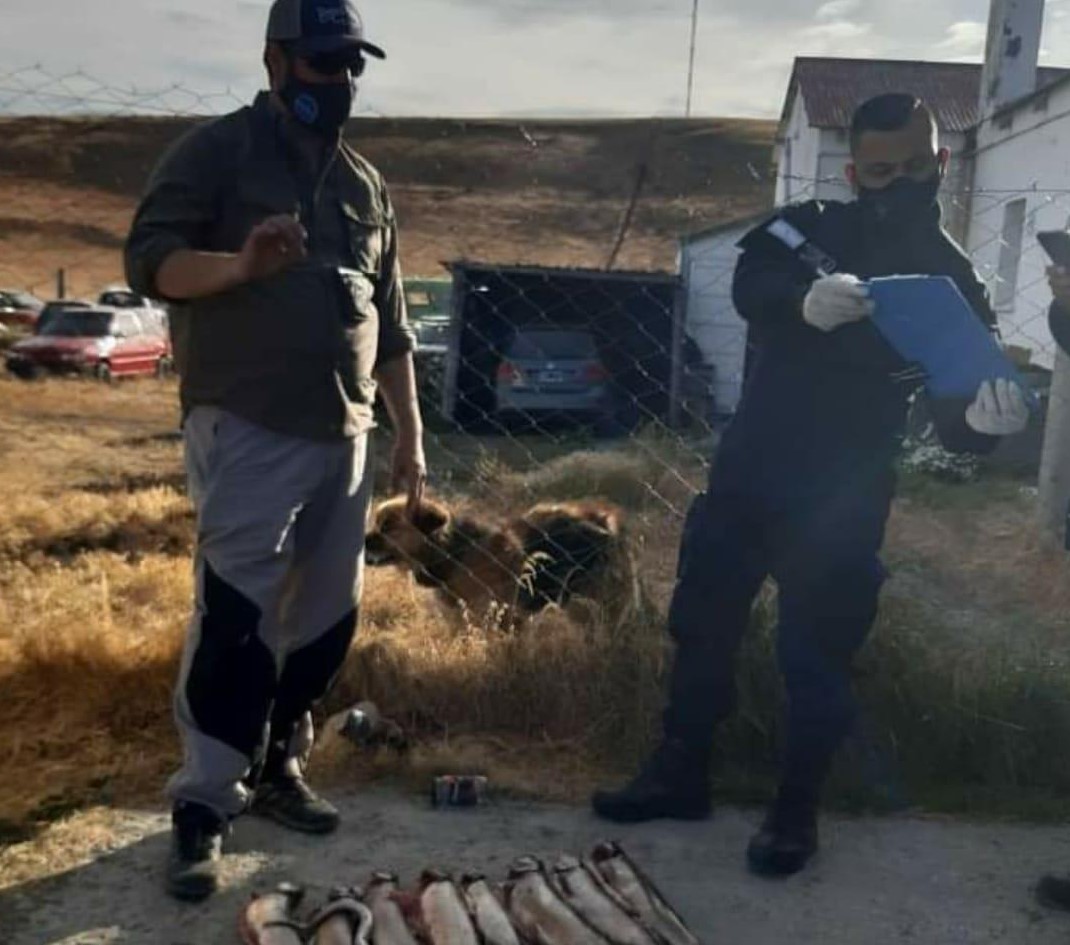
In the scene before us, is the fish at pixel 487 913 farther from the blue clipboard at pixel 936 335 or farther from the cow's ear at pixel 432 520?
the cow's ear at pixel 432 520

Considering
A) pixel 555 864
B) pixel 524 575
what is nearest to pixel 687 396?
pixel 524 575

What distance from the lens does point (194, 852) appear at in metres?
2.98

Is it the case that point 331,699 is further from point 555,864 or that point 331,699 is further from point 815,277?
point 815,277

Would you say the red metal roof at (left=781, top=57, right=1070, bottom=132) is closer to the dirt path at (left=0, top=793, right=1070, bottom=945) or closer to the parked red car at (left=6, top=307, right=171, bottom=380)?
the parked red car at (left=6, top=307, right=171, bottom=380)

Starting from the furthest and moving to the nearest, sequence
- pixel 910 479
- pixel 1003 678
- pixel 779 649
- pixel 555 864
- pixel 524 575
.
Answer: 1. pixel 910 479
2. pixel 524 575
3. pixel 1003 678
4. pixel 779 649
5. pixel 555 864

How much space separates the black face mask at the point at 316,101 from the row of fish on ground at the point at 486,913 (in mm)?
1778

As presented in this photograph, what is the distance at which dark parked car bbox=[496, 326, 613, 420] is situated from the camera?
1485 centimetres

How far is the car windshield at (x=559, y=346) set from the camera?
49.9ft

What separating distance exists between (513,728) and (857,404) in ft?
5.02

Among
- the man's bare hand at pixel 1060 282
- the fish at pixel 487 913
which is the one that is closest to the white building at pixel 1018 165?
the man's bare hand at pixel 1060 282

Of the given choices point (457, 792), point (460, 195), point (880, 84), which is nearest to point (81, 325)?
point (880, 84)

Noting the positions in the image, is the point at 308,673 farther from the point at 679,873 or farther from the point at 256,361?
the point at 679,873

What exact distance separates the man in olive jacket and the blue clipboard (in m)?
1.26

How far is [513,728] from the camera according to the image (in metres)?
3.97
